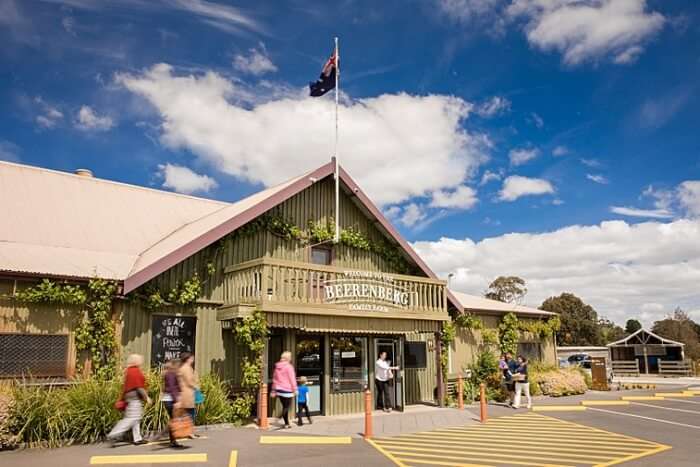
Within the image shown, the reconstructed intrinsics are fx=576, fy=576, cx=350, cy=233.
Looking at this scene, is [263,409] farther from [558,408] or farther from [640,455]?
[558,408]

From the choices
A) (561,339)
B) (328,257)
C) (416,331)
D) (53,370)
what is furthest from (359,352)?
(561,339)

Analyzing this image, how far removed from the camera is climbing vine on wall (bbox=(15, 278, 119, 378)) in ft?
43.0

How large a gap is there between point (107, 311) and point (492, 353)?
14.1 meters

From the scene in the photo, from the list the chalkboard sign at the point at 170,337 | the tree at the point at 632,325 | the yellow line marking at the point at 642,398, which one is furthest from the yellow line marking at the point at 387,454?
the tree at the point at 632,325

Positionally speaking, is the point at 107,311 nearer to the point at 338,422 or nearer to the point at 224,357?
the point at 224,357

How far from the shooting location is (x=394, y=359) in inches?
712

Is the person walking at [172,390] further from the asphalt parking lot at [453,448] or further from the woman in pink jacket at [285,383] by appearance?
the woman in pink jacket at [285,383]

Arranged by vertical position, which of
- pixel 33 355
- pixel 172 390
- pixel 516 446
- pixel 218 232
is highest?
pixel 218 232

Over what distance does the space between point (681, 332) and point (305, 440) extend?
52.3 metres

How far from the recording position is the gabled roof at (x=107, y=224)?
13953mm

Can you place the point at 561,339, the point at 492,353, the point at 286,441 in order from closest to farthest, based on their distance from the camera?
1. the point at 286,441
2. the point at 492,353
3. the point at 561,339

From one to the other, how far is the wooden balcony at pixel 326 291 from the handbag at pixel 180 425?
3.63 metres

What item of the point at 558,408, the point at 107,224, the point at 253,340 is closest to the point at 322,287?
the point at 253,340

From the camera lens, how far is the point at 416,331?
681 inches
